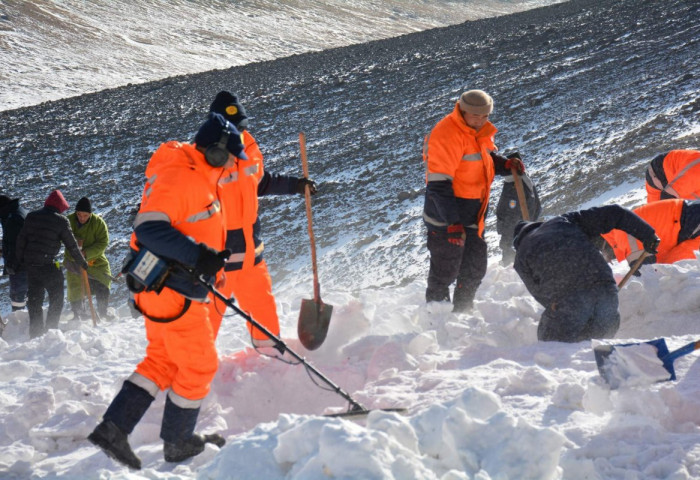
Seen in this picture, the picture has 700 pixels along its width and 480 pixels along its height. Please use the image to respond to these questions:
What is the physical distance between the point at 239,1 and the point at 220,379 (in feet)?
168

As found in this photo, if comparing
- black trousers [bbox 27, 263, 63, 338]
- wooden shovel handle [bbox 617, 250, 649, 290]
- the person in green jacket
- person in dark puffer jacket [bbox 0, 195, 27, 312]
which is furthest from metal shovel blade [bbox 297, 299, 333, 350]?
person in dark puffer jacket [bbox 0, 195, 27, 312]

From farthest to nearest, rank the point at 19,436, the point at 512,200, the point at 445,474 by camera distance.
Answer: the point at 512,200 → the point at 19,436 → the point at 445,474

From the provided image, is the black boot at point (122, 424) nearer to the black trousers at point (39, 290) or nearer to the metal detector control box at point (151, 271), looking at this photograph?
the metal detector control box at point (151, 271)

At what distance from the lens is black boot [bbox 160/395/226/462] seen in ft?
10.8

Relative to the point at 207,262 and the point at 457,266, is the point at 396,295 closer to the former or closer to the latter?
the point at 457,266

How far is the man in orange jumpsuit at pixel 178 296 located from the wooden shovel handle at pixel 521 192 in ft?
9.31

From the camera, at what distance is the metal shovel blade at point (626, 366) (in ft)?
9.89

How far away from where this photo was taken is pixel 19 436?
3.72m

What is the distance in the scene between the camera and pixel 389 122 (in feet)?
45.1

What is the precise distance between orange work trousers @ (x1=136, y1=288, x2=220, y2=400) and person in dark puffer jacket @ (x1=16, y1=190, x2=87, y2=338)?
3959 millimetres

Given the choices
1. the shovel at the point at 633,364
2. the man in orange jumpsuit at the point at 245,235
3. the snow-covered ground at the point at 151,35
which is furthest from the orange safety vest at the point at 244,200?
the snow-covered ground at the point at 151,35

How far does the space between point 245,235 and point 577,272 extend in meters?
1.91

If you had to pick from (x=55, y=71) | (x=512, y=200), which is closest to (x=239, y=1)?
(x=55, y=71)

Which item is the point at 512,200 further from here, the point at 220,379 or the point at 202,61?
the point at 202,61
